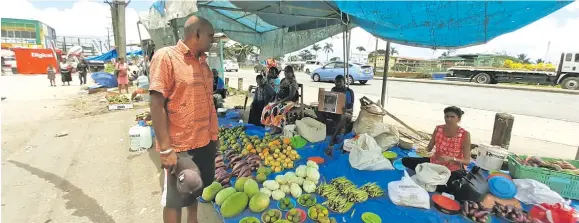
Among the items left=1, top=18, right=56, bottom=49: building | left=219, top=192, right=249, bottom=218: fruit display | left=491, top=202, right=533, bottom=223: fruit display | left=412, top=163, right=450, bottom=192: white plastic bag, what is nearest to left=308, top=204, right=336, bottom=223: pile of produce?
left=219, top=192, right=249, bottom=218: fruit display

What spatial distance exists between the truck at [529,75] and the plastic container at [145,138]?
73.7ft

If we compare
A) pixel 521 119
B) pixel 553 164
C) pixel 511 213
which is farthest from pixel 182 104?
pixel 521 119

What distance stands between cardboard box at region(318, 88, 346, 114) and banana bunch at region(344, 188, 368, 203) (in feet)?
7.41

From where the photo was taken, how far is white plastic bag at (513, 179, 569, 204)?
9.40 feet

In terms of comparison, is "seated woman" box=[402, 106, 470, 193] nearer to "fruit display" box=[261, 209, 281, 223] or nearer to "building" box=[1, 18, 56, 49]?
"fruit display" box=[261, 209, 281, 223]

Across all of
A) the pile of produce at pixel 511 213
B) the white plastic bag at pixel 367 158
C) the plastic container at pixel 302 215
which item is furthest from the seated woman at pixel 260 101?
the pile of produce at pixel 511 213

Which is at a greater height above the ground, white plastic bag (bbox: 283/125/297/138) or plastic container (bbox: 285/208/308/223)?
white plastic bag (bbox: 283/125/297/138)

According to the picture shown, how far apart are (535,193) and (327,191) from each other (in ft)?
7.39

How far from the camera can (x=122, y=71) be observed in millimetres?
11141

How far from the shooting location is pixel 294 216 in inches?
102

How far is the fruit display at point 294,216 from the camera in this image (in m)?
2.55

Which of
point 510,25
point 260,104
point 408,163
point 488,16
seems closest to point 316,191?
point 408,163

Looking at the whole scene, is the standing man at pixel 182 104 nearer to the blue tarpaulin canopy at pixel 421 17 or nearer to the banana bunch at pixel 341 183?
the blue tarpaulin canopy at pixel 421 17

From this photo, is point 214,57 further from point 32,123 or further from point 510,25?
point 510,25
